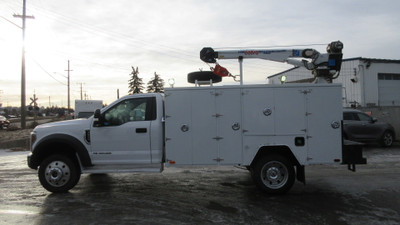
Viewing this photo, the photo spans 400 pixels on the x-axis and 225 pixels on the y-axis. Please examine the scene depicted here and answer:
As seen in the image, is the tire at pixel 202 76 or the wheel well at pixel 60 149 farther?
the tire at pixel 202 76

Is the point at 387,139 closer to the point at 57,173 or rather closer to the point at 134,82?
the point at 57,173

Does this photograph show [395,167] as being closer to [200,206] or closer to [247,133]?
[247,133]

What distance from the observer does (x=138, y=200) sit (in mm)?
6430

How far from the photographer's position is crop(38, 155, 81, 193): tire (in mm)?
6824

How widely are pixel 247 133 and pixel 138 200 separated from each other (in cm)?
255

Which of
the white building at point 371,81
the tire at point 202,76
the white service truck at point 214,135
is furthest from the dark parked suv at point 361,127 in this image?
the white building at point 371,81

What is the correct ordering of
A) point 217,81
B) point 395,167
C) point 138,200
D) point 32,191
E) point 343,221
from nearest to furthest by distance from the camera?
point 343,221
point 138,200
point 32,191
point 217,81
point 395,167

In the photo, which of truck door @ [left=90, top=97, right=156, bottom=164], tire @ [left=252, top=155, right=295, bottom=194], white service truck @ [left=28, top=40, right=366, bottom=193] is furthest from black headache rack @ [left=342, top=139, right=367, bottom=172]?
truck door @ [left=90, top=97, right=156, bottom=164]

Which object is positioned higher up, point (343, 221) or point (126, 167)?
point (126, 167)

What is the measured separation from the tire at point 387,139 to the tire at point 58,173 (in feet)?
43.4

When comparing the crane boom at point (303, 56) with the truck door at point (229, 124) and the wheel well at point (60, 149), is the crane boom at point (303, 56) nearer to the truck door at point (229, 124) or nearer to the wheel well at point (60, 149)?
the truck door at point (229, 124)

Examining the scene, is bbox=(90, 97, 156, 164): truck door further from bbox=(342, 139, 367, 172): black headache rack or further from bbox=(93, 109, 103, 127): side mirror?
bbox=(342, 139, 367, 172): black headache rack

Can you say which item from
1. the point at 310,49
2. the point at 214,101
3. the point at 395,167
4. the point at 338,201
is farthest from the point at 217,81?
the point at 395,167

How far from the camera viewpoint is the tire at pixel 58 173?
22.4 feet
